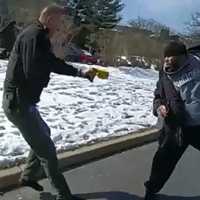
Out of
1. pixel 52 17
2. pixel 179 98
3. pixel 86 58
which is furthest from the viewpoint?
pixel 86 58

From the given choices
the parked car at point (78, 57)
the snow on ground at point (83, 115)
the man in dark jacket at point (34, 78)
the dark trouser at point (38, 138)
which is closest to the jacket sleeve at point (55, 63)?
the man in dark jacket at point (34, 78)

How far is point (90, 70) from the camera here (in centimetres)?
493

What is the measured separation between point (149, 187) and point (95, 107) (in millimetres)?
4314

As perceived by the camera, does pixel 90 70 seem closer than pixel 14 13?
Yes

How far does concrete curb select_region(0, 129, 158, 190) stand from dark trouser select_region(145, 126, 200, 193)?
126cm

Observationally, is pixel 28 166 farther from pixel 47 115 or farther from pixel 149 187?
pixel 47 115

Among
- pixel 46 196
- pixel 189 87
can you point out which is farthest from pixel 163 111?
pixel 46 196

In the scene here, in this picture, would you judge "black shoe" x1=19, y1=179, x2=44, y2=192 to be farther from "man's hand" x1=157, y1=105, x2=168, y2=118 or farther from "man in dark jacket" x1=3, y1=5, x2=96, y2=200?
"man's hand" x1=157, y1=105, x2=168, y2=118

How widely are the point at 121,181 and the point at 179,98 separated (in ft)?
4.91

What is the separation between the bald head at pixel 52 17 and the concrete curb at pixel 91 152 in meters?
1.57

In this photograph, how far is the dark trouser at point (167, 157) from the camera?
193 inches

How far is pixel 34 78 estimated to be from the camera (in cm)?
459

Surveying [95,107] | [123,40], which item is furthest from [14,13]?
[95,107]

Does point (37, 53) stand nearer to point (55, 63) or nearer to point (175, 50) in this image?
point (55, 63)
